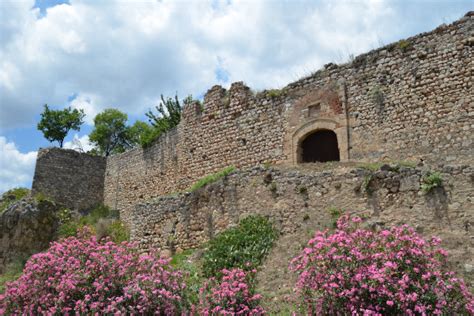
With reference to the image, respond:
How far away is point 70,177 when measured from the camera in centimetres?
2486

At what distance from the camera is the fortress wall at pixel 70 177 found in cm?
2395

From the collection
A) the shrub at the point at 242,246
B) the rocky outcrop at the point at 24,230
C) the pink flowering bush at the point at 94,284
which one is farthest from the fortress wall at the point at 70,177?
the pink flowering bush at the point at 94,284

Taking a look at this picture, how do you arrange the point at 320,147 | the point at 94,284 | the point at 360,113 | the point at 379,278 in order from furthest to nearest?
the point at 320,147 < the point at 360,113 < the point at 94,284 < the point at 379,278

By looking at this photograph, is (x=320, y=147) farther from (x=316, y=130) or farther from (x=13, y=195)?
(x=13, y=195)

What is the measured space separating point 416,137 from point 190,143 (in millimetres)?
9367

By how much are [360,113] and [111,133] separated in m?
26.1

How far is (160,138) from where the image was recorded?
21.6 meters

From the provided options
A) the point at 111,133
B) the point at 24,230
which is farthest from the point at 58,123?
the point at 24,230

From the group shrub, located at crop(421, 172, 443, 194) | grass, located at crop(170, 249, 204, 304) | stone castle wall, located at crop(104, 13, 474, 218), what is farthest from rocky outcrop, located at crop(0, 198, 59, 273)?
shrub, located at crop(421, 172, 443, 194)

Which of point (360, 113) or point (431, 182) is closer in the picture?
point (431, 182)

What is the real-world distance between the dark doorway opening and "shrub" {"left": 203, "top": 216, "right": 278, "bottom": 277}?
559 centimetres

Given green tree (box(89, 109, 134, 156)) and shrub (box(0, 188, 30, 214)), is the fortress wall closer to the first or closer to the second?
shrub (box(0, 188, 30, 214))

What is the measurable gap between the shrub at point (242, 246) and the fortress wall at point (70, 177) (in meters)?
15.8

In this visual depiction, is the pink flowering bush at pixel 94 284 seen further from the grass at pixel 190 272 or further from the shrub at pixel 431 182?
the shrub at pixel 431 182
